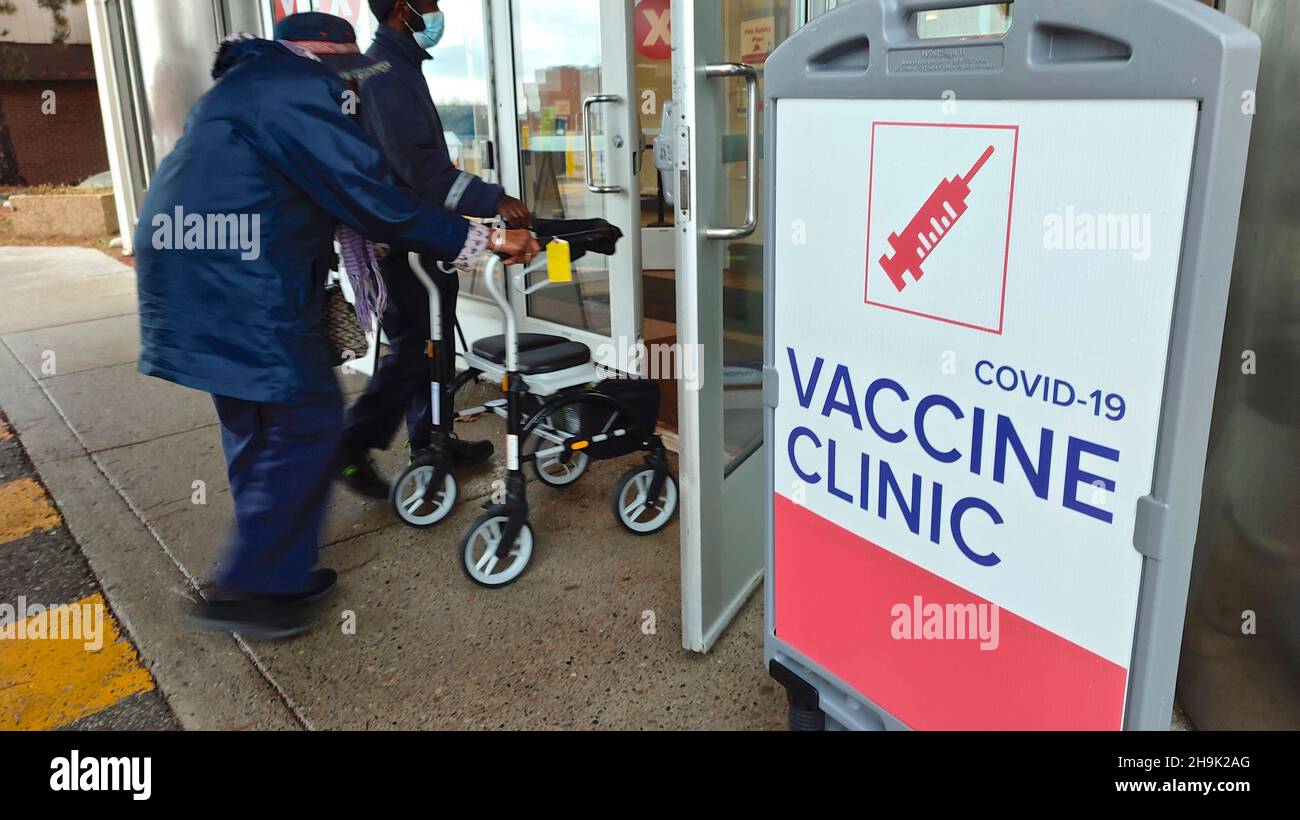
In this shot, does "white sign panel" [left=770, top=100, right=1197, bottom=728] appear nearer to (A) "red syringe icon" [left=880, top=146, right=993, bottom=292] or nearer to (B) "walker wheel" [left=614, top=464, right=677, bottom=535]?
(A) "red syringe icon" [left=880, top=146, right=993, bottom=292]

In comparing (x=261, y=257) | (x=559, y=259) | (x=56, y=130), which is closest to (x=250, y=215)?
(x=261, y=257)

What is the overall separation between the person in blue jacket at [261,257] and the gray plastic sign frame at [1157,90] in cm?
144

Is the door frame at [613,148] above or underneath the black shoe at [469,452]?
above

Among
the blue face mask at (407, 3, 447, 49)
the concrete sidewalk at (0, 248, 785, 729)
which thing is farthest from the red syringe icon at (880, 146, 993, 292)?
the blue face mask at (407, 3, 447, 49)

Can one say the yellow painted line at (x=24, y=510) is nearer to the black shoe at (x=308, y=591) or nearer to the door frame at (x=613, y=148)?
the black shoe at (x=308, y=591)

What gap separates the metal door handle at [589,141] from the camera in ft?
13.8

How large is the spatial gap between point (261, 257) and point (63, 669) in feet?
4.48

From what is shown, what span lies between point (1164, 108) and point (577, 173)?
3702 mm

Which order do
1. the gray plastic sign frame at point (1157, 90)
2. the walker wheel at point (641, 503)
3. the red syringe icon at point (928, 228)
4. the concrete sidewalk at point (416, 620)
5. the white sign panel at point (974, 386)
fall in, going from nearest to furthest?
the gray plastic sign frame at point (1157, 90)
the white sign panel at point (974, 386)
the red syringe icon at point (928, 228)
the concrete sidewalk at point (416, 620)
the walker wheel at point (641, 503)

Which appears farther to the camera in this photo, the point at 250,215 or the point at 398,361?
the point at 398,361

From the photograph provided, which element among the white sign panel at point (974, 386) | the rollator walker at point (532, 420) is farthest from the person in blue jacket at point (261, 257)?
the white sign panel at point (974, 386)

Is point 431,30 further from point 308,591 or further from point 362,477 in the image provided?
point 308,591

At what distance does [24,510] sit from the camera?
4.03 m
